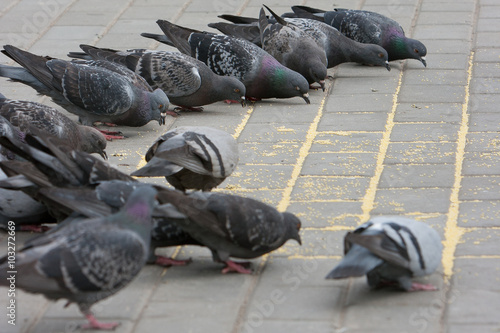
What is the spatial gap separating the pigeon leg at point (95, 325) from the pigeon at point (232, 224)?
70 cm

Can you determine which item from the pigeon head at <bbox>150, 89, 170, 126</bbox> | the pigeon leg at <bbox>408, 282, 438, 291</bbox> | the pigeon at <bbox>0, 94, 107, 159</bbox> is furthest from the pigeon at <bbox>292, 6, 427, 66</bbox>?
the pigeon leg at <bbox>408, 282, 438, 291</bbox>

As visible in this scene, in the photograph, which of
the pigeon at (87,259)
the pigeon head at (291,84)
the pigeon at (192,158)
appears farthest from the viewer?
the pigeon head at (291,84)

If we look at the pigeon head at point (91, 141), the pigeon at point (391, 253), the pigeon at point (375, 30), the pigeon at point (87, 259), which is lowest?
the pigeon at point (375, 30)

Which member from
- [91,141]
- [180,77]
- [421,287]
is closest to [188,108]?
[180,77]

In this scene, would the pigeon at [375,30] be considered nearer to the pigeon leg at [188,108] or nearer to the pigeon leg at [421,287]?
the pigeon leg at [188,108]

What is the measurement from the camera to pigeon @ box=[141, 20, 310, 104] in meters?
8.84

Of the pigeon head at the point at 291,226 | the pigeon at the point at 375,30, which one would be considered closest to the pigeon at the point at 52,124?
the pigeon head at the point at 291,226

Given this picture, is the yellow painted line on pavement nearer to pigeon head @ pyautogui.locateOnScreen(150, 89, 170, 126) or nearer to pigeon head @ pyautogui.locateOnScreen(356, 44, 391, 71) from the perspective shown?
pigeon head @ pyautogui.locateOnScreen(356, 44, 391, 71)

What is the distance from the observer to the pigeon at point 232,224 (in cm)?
500

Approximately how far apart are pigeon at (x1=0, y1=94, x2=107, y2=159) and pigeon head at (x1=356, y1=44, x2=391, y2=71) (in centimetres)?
360

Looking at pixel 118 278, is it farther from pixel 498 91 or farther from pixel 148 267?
pixel 498 91

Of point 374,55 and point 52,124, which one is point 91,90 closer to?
point 52,124

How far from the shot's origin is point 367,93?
29.2ft

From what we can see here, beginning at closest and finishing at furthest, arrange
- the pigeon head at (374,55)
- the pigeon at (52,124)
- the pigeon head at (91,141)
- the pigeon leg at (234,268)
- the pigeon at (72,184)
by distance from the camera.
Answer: the pigeon at (72,184) < the pigeon leg at (234,268) < the pigeon at (52,124) < the pigeon head at (91,141) < the pigeon head at (374,55)
